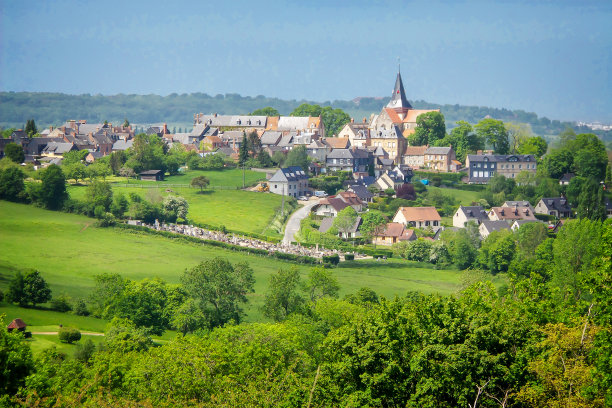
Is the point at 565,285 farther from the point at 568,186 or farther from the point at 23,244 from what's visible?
the point at 568,186

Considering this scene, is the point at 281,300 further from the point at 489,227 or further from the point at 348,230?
the point at 489,227

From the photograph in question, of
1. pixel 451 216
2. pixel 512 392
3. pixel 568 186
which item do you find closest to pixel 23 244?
pixel 451 216

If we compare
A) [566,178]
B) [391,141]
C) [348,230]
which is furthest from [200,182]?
[566,178]

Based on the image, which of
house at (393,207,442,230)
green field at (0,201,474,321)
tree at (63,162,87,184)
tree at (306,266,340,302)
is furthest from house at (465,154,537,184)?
tree at (306,266,340,302)

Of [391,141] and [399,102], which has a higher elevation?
[399,102]

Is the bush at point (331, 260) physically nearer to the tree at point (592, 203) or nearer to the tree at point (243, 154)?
the tree at point (592, 203)

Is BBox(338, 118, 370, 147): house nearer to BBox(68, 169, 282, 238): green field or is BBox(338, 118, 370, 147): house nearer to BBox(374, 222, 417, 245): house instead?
BBox(68, 169, 282, 238): green field
